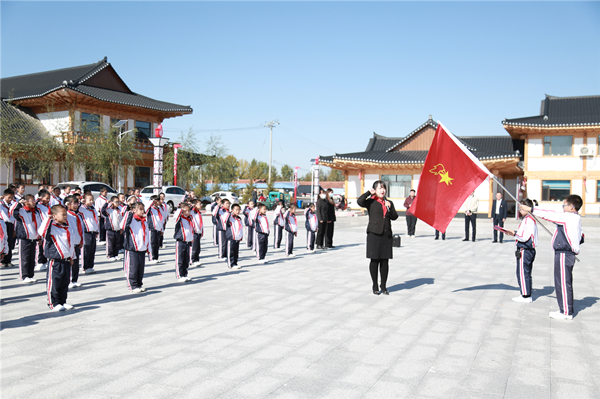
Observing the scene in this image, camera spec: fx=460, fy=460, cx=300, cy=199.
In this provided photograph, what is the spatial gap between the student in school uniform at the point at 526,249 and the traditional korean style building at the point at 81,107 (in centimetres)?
2693

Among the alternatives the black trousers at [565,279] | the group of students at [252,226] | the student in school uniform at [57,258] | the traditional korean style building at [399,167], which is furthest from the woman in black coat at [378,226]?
the traditional korean style building at [399,167]

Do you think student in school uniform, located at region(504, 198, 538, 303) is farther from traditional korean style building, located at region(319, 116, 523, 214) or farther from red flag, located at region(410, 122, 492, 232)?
traditional korean style building, located at region(319, 116, 523, 214)

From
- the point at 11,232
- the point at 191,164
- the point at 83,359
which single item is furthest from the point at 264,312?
the point at 191,164

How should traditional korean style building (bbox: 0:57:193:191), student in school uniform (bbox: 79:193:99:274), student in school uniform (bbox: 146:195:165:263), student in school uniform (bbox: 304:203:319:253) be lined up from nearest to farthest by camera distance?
student in school uniform (bbox: 79:193:99:274)
student in school uniform (bbox: 146:195:165:263)
student in school uniform (bbox: 304:203:319:253)
traditional korean style building (bbox: 0:57:193:191)

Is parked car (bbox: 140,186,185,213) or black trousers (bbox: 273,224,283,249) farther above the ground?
parked car (bbox: 140,186,185,213)

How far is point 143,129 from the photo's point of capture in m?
32.8

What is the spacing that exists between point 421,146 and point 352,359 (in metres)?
29.1

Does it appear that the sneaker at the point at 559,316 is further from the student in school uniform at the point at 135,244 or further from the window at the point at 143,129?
the window at the point at 143,129

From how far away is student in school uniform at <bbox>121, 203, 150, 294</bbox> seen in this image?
6723 millimetres

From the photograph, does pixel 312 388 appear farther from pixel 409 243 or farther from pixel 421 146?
pixel 421 146

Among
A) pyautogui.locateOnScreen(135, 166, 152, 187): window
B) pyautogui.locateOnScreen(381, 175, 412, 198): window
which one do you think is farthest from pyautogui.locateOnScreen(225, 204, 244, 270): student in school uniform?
pyautogui.locateOnScreen(135, 166, 152, 187): window

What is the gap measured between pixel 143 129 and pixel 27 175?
27.0ft

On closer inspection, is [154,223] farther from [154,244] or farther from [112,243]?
[112,243]

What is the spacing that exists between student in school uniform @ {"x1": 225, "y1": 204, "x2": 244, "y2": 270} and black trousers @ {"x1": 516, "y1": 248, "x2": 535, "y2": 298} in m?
4.94
